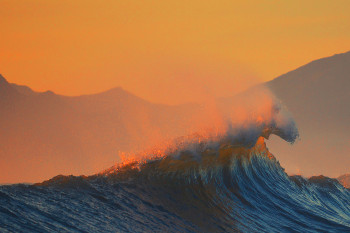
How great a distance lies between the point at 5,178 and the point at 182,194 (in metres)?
173

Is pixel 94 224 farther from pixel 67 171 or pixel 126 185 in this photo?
pixel 67 171

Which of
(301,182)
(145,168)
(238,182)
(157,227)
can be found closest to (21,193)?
(157,227)

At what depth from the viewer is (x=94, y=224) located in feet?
37.4

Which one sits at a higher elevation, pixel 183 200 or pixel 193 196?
pixel 193 196

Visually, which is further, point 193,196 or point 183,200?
point 193,196

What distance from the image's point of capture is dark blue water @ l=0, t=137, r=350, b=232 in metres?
11.5

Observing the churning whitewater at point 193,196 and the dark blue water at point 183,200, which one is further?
the churning whitewater at point 193,196

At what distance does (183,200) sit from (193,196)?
47 centimetres

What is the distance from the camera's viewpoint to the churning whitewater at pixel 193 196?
11656 millimetres

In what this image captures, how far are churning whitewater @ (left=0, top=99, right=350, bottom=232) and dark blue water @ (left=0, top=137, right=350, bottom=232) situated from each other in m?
0.02

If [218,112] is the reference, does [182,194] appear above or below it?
below

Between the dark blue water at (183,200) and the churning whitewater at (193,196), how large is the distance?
2cm

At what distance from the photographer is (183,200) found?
14672mm

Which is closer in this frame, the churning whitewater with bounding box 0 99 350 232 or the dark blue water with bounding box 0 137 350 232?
the dark blue water with bounding box 0 137 350 232
